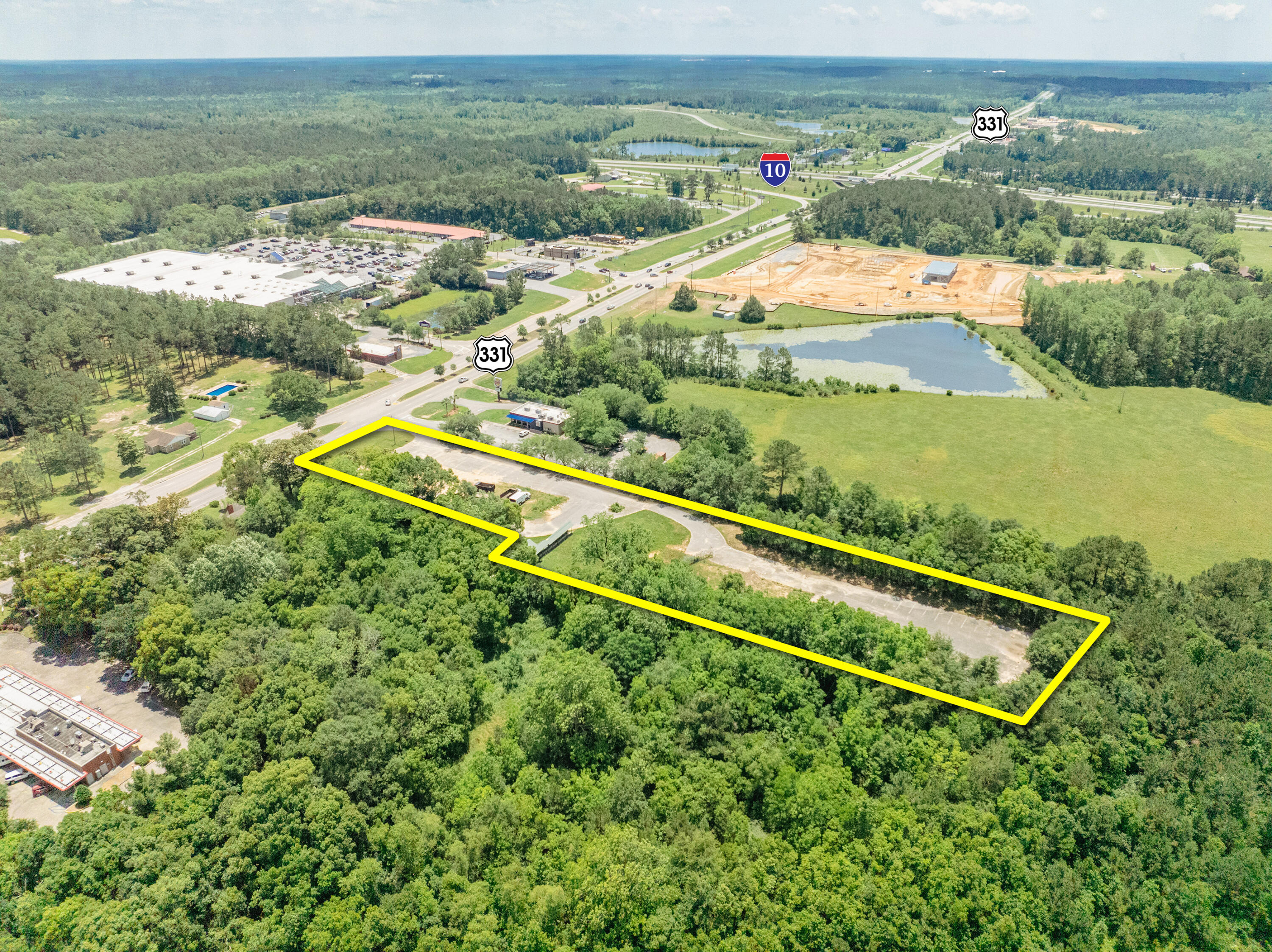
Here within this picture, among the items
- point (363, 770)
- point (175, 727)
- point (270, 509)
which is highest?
point (270, 509)

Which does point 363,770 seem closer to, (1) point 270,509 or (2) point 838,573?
(1) point 270,509

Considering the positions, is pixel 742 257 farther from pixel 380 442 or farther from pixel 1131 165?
pixel 1131 165

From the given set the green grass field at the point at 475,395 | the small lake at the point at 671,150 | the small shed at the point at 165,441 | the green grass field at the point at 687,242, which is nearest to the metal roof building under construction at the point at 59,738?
the small shed at the point at 165,441

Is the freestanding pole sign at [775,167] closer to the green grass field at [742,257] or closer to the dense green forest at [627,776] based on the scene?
the dense green forest at [627,776]

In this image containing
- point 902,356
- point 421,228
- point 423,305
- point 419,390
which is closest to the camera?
point 419,390

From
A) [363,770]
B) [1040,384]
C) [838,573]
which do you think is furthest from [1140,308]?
[363,770]

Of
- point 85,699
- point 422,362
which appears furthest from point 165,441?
point 85,699

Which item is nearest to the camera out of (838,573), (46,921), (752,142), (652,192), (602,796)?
(46,921)
